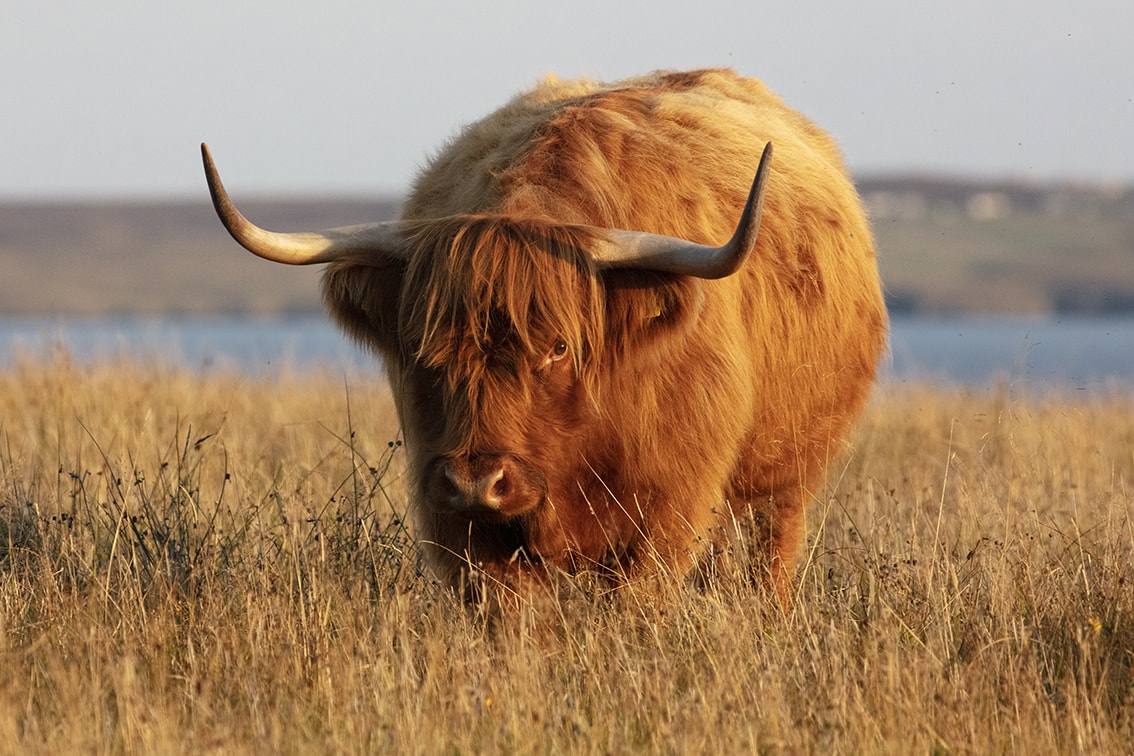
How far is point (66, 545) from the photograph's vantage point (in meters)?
4.97

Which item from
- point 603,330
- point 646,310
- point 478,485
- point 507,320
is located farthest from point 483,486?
point 646,310

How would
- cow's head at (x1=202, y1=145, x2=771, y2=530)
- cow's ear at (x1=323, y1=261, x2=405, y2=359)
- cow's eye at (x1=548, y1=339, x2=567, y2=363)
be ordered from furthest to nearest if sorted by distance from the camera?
cow's ear at (x1=323, y1=261, x2=405, y2=359) → cow's eye at (x1=548, y1=339, x2=567, y2=363) → cow's head at (x1=202, y1=145, x2=771, y2=530)

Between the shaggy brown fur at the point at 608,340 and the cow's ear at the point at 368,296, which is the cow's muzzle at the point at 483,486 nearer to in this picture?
the shaggy brown fur at the point at 608,340

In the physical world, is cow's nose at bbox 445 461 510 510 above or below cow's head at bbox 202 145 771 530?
below

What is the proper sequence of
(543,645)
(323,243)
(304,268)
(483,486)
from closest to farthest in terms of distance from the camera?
(483,486) < (543,645) < (323,243) < (304,268)

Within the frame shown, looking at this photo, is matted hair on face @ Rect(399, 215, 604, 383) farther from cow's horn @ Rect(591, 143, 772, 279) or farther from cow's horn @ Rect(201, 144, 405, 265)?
cow's horn @ Rect(201, 144, 405, 265)

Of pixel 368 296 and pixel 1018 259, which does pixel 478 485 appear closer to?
pixel 368 296

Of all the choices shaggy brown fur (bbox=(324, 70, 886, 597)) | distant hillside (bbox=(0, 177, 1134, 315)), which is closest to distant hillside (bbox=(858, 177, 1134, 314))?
distant hillside (bbox=(0, 177, 1134, 315))

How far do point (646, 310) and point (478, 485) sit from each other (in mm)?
841

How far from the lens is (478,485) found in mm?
4125

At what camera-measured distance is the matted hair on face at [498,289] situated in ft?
14.0

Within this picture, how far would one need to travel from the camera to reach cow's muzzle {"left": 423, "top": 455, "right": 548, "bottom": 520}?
4133 mm

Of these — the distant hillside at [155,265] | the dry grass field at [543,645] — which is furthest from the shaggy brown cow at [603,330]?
the distant hillside at [155,265]

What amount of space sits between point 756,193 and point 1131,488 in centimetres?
421
